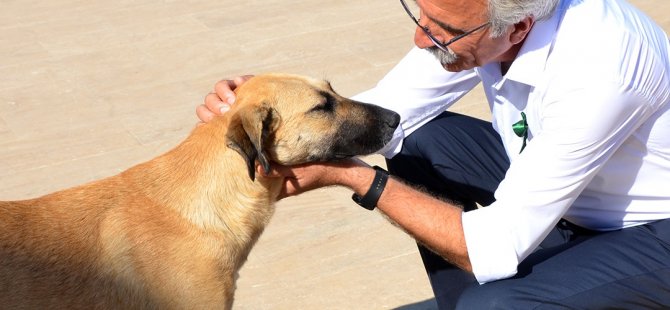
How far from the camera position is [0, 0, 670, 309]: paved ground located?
511 centimetres

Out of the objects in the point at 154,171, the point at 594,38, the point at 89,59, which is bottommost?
the point at 89,59

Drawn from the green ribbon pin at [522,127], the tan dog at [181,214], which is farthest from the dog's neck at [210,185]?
the green ribbon pin at [522,127]

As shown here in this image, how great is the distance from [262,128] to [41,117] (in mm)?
3642

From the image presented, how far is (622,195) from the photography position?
3.89m

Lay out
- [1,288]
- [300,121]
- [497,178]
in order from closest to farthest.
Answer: [1,288] → [300,121] → [497,178]

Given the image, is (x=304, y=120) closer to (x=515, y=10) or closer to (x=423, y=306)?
(x=515, y=10)

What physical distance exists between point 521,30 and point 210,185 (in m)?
1.26

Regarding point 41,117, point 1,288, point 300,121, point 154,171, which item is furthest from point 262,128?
point 41,117

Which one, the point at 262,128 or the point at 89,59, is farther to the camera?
the point at 89,59

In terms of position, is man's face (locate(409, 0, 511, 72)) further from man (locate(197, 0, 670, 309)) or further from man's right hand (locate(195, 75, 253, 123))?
man's right hand (locate(195, 75, 253, 123))

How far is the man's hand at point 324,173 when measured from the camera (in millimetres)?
3838

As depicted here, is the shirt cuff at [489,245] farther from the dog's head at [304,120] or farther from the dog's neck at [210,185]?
the dog's neck at [210,185]

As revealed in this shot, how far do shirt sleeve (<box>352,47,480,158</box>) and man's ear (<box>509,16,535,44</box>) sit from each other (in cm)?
68

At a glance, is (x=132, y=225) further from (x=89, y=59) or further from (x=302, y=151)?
(x=89, y=59)
